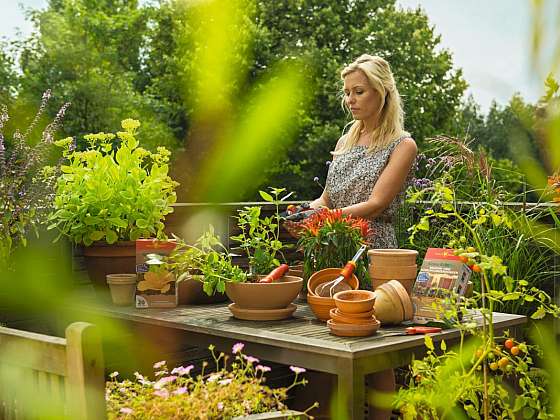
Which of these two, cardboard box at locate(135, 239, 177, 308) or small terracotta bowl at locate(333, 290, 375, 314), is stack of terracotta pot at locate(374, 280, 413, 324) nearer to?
small terracotta bowl at locate(333, 290, 375, 314)

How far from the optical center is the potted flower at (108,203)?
2.74 meters

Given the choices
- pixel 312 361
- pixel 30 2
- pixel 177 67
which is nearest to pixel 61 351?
pixel 312 361

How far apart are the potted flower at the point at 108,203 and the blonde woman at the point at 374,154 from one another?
79 centimetres

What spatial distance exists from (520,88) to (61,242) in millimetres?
2536

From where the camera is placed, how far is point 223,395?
1822 millimetres

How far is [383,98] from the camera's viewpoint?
3.24 m

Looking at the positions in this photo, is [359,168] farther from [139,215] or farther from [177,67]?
[177,67]

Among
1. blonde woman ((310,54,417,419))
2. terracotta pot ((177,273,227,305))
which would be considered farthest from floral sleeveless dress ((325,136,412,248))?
terracotta pot ((177,273,227,305))

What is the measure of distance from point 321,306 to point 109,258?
0.89 meters

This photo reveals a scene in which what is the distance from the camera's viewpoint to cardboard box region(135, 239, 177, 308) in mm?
2600

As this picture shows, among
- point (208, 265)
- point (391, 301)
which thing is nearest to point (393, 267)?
point (391, 301)

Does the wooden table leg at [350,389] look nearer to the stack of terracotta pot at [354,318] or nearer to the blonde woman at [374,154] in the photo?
the stack of terracotta pot at [354,318]

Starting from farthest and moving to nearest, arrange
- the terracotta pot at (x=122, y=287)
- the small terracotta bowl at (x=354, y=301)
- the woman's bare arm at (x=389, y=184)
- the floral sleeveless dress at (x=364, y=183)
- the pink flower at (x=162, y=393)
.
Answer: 1. the floral sleeveless dress at (x=364, y=183)
2. the woman's bare arm at (x=389, y=184)
3. the terracotta pot at (x=122, y=287)
4. the small terracotta bowl at (x=354, y=301)
5. the pink flower at (x=162, y=393)

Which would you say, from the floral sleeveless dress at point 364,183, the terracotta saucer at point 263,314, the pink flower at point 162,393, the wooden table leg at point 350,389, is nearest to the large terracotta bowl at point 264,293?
the terracotta saucer at point 263,314
